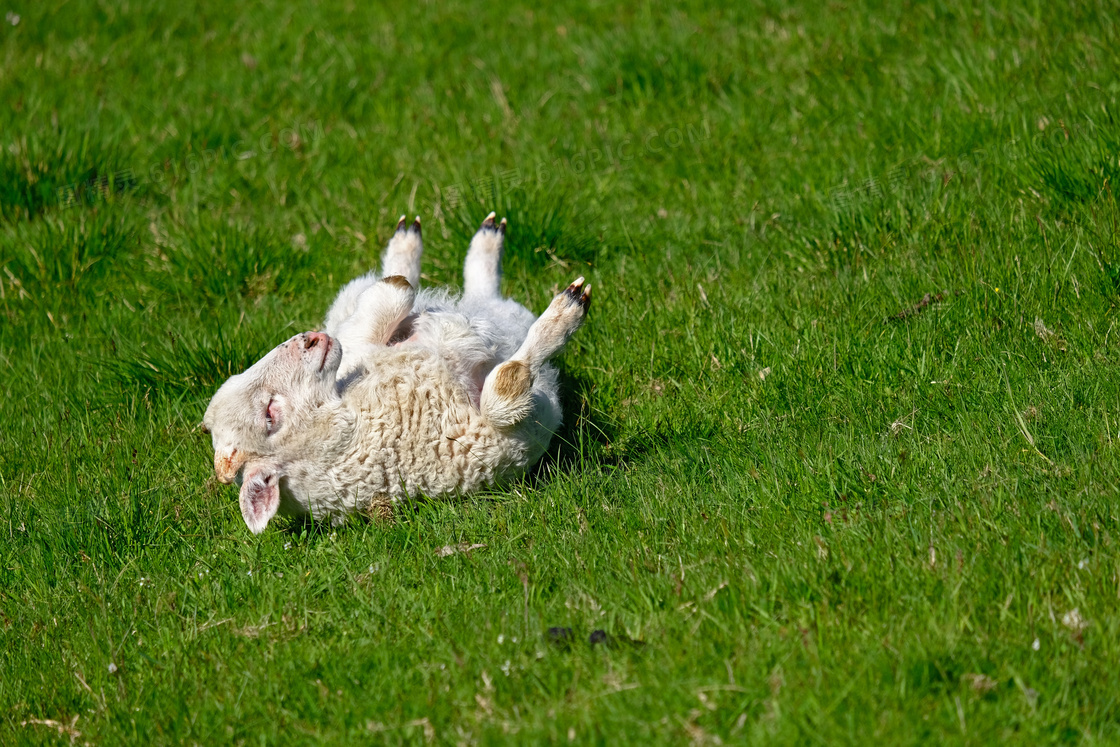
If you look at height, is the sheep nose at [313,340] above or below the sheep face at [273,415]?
above

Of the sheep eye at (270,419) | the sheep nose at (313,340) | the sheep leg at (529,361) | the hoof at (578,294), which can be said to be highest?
the hoof at (578,294)

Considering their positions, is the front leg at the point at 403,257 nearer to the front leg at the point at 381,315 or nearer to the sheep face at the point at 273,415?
the front leg at the point at 381,315

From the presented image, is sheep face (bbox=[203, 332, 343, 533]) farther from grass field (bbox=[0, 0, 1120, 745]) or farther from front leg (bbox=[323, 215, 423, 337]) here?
front leg (bbox=[323, 215, 423, 337])

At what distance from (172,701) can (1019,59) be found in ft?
19.2

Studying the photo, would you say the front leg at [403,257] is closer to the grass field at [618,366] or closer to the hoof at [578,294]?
the grass field at [618,366]

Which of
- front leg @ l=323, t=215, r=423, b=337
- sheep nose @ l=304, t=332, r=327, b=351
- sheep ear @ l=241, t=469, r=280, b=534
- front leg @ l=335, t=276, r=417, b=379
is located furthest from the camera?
front leg @ l=323, t=215, r=423, b=337

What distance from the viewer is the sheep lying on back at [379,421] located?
425cm

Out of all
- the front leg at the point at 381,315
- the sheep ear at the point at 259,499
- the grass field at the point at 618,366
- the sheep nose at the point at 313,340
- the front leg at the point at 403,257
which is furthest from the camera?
the front leg at the point at 403,257

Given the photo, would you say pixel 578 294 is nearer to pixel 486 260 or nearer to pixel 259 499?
pixel 486 260

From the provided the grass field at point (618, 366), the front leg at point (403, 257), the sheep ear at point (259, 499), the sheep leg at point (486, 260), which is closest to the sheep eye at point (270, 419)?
the sheep ear at point (259, 499)

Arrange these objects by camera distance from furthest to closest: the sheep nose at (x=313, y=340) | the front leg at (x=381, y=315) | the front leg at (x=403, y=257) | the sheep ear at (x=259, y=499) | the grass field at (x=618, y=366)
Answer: the front leg at (x=403, y=257) → the front leg at (x=381, y=315) → the sheep nose at (x=313, y=340) → the sheep ear at (x=259, y=499) → the grass field at (x=618, y=366)

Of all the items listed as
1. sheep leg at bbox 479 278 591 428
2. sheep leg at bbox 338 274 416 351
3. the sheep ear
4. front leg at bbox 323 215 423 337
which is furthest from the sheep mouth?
front leg at bbox 323 215 423 337

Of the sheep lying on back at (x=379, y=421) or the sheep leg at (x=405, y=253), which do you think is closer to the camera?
the sheep lying on back at (x=379, y=421)

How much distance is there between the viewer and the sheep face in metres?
4.25
